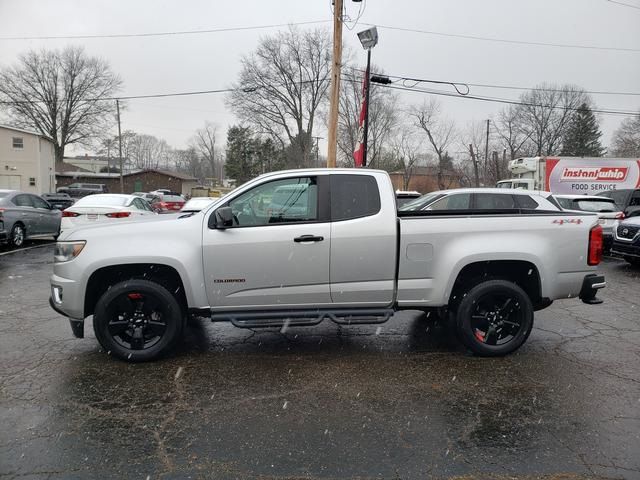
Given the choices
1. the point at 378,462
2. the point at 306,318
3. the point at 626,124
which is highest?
the point at 626,124

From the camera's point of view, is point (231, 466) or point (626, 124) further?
point (626, 124)

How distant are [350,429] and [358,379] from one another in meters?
0.90

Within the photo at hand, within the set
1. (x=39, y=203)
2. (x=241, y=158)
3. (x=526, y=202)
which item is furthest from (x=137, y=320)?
(x=241, y=158)

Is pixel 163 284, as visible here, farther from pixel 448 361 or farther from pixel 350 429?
pixel 448 361

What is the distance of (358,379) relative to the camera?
415 centimetres

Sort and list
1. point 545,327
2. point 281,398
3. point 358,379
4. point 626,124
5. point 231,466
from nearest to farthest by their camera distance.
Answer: point 231,466 → point 281,398 → point 358,379 → point 545,327 → point 626,124

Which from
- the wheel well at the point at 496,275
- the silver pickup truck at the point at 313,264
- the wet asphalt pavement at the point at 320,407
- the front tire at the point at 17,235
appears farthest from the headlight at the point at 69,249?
the front tire at the point at 17,235

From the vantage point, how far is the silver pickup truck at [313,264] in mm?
4316

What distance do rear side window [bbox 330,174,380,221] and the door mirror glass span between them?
986 millimetres

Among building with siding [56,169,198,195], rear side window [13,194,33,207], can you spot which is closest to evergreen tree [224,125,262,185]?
building with siding [56,169,198,195]

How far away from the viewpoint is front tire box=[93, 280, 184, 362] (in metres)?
4.31

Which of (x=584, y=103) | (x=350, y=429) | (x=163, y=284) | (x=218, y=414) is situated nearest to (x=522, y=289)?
(x=350, y=429)

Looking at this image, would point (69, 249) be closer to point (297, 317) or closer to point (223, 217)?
point (223, 217)

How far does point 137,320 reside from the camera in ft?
14.5
